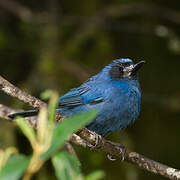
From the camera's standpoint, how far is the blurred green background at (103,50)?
17.1 ft

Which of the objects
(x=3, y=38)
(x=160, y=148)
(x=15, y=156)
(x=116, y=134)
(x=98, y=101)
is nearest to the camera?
(x=15, y=156)

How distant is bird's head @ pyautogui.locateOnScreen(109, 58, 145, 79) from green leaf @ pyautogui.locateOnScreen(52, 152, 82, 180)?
3252mm

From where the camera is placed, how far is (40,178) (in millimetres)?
4426

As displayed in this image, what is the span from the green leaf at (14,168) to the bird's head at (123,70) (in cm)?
336

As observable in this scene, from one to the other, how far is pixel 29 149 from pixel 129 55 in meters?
2.16

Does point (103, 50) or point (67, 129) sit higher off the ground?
point (67, 129)

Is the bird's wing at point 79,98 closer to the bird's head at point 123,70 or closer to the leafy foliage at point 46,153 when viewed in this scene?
the bird's head at point 123,70

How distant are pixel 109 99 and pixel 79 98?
363 mm

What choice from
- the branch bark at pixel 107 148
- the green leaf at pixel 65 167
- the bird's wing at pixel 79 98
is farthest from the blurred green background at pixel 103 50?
the green leaf at pixel 65 167

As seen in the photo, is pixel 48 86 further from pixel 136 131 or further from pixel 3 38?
pixel 136 131

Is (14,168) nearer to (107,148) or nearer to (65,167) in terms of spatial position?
(65,167)

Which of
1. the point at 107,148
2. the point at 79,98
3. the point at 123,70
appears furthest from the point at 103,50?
the point at 107,148

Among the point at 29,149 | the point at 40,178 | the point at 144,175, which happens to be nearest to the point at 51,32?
the point at 29,149

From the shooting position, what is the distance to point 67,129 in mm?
1045
